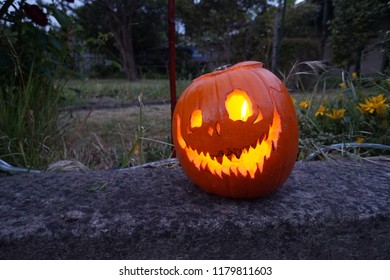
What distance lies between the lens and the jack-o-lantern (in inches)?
37.0

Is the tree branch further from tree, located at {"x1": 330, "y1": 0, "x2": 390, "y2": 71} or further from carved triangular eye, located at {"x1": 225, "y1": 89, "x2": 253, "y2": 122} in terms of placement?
tree, located at {"x1": 330, "y1": 0, "x2": 390, "y2": 71}

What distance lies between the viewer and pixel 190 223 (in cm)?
93

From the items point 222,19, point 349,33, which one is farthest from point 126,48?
point 349,33

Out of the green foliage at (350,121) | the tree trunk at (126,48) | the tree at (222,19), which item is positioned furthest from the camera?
the tree trunk at (126,48)

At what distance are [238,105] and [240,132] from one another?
0.29ft

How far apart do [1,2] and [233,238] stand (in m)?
1.67

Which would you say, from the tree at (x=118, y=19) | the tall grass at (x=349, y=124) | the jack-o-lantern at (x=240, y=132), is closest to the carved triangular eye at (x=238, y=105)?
the jack-o-lantern at (x=240, y=132)

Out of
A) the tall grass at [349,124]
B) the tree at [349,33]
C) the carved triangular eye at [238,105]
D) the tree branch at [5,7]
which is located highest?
the tree at [349,33]

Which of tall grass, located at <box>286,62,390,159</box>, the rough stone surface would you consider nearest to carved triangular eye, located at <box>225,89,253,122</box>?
the rough stone surface

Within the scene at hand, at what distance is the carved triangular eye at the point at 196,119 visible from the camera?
0.98 metres

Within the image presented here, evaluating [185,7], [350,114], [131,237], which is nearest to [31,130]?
[131,237]

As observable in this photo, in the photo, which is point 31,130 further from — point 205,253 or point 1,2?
point 205,253

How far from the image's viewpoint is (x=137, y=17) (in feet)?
44.1

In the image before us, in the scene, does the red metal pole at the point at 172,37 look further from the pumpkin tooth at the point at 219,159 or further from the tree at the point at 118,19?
the tree at the point at 118,19
